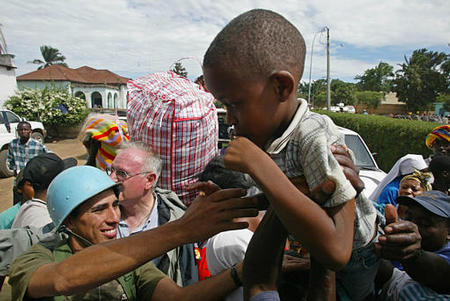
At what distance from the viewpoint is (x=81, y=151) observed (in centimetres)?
1588

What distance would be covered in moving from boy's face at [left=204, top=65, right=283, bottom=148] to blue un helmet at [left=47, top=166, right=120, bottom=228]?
1088 mm

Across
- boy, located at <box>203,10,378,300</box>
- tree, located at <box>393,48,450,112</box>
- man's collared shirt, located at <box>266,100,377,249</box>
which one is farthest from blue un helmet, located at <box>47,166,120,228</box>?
tree, located at <box>393,48,450,112</box>

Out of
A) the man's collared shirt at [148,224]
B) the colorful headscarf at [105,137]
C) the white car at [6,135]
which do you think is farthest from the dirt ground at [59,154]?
the man's collared shirt at [148,224]

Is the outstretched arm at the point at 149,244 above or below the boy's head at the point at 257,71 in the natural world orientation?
below

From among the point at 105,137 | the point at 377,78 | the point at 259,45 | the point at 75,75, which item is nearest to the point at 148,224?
the point at 105,137

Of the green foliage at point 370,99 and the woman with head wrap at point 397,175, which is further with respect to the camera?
the green foliage at point 370,99

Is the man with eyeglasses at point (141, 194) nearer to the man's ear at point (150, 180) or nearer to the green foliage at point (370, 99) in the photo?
the man's ear at point (150, 180)

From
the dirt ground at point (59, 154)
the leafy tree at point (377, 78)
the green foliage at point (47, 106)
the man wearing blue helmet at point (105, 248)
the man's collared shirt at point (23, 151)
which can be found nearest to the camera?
the man wearing blue helmet at point (105, 248)

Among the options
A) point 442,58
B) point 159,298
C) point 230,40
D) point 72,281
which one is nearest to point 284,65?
point 230,40

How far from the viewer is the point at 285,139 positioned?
111cm

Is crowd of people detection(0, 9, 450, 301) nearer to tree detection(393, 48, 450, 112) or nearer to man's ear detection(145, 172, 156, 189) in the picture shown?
man's ear detection(145, 172, 156, 189)

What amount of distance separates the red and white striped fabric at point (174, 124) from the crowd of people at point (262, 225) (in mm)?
560

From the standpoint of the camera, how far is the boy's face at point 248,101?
1119 millimetres

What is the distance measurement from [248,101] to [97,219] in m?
1.30
